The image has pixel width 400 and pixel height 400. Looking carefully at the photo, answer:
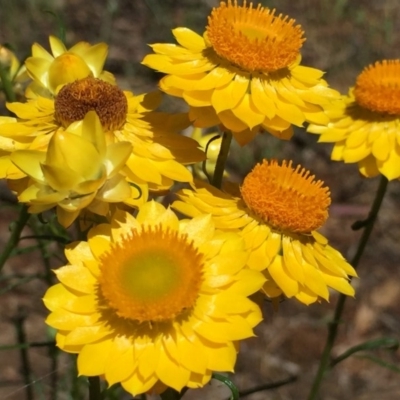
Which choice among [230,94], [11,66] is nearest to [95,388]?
[230,94]

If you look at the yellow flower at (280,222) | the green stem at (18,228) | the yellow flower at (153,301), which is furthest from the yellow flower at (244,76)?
the green stem at (18,228)

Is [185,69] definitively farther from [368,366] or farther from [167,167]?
[368,366]

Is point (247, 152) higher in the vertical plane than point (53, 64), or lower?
lower

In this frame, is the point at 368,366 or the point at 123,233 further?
the point at 368,366

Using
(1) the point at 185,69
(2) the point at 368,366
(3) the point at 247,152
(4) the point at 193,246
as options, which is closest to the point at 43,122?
(1) the point at 185,69

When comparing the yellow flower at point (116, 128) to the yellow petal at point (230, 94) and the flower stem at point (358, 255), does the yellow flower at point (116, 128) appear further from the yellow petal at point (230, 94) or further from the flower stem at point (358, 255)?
the flower stem at point (358, 255)

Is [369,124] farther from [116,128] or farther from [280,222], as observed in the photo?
[116,128]

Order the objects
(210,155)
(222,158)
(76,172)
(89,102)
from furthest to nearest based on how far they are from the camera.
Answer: (210,155) < (222,158) < (89,102) < (76,172)
